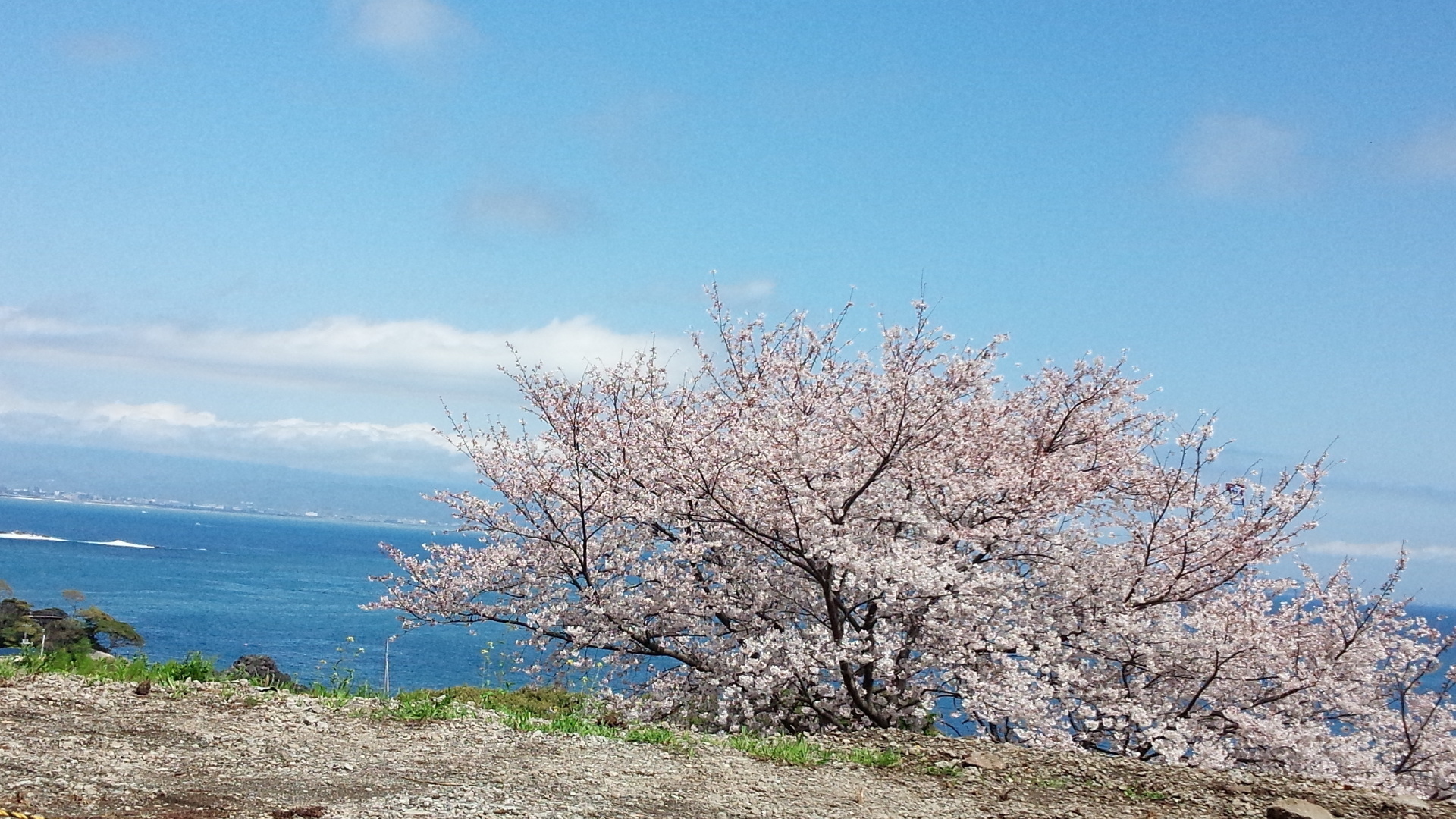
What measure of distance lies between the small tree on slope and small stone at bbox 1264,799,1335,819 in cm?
364

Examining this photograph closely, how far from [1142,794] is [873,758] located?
7.41 feet

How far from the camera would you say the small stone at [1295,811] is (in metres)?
7.91

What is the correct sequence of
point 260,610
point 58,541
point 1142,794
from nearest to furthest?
point 1142,794 < point 260,610 < point 58,541

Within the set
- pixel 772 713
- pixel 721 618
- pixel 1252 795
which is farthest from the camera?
pixel 721 618

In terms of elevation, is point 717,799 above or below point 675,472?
below

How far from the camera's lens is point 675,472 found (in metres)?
13.0

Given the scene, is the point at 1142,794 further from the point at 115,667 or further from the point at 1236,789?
the point at 115,667

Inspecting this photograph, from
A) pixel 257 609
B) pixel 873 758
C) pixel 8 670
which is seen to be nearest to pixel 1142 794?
pixel 873 758

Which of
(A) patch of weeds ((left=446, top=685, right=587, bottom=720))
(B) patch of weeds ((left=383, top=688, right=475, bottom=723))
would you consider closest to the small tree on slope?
(A) patch of weeds ((left=446, top=685, right=587, bottom=720))

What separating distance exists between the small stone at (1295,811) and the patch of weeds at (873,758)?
2.97m

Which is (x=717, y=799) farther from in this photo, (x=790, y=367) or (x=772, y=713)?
(x=790, y=367)

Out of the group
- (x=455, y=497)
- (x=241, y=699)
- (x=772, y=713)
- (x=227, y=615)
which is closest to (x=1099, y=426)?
(x=772, y=713)

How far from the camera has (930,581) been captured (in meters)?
11.7

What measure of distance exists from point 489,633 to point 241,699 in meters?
79.3
